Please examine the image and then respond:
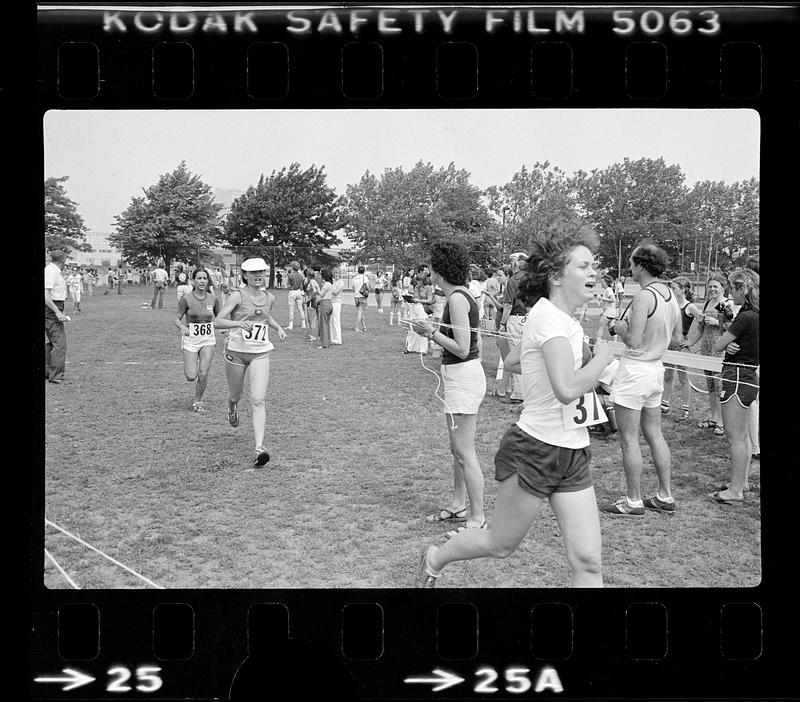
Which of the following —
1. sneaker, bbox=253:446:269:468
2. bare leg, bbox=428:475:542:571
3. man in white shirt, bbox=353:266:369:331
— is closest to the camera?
bare leg, bbox=428:475:542:571

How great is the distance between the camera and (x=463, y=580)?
3598 mm

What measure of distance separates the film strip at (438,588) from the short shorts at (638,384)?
33.2 inches

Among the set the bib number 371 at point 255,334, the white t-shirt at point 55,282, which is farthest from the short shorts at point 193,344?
the white t-shirt at point 55,282

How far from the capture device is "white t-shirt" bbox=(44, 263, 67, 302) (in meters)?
3.32

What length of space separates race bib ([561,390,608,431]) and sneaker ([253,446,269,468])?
90.5 inches

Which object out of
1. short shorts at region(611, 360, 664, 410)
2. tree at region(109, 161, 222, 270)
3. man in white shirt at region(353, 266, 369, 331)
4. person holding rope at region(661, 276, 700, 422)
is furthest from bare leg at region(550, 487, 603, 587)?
man in white shirt at region(353, 266, 369, 331)

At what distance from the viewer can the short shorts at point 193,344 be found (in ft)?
17.6

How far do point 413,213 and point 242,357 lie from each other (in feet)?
7.99

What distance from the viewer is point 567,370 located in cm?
310

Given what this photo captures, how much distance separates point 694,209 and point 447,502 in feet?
6.18
